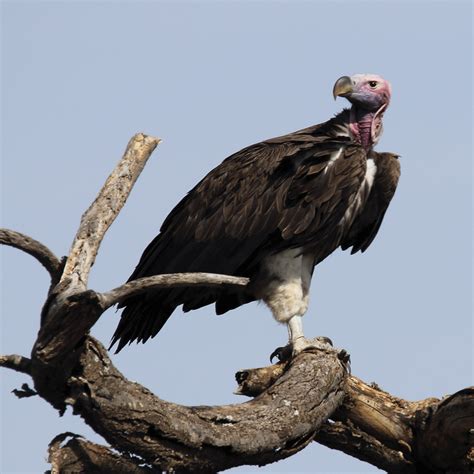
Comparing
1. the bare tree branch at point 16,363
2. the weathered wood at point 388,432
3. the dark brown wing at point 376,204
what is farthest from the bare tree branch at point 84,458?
the dark brown wing at point 376,204

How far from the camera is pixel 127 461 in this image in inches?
251

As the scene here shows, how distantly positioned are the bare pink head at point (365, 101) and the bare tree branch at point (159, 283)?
12.8 ft

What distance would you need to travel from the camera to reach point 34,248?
589cm

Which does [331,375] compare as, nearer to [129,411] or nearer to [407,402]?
[407,402]

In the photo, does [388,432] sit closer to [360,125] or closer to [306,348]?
[306,348]

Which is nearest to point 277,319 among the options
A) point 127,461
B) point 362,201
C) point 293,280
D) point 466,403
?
point 293,280

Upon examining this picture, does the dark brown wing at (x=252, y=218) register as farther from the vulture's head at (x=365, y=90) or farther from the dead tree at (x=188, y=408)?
the dead tree at (x=188, y=408)

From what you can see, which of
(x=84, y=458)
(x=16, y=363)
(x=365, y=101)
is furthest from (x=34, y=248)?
(x=365, y=101)

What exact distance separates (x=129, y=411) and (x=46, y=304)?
77cm

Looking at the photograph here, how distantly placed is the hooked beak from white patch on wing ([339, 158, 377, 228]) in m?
0.68

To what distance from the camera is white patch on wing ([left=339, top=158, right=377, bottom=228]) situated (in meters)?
9.41

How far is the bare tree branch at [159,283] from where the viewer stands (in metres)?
5.82

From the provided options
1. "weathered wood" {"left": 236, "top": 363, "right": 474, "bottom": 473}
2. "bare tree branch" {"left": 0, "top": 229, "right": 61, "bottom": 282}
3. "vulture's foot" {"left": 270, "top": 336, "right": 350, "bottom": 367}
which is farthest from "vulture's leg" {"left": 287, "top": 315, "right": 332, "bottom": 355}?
"bare tree branch" {"left": 0, "top": 229, "right": 61, "bottom": 282}

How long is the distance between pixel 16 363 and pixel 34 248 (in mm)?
560
